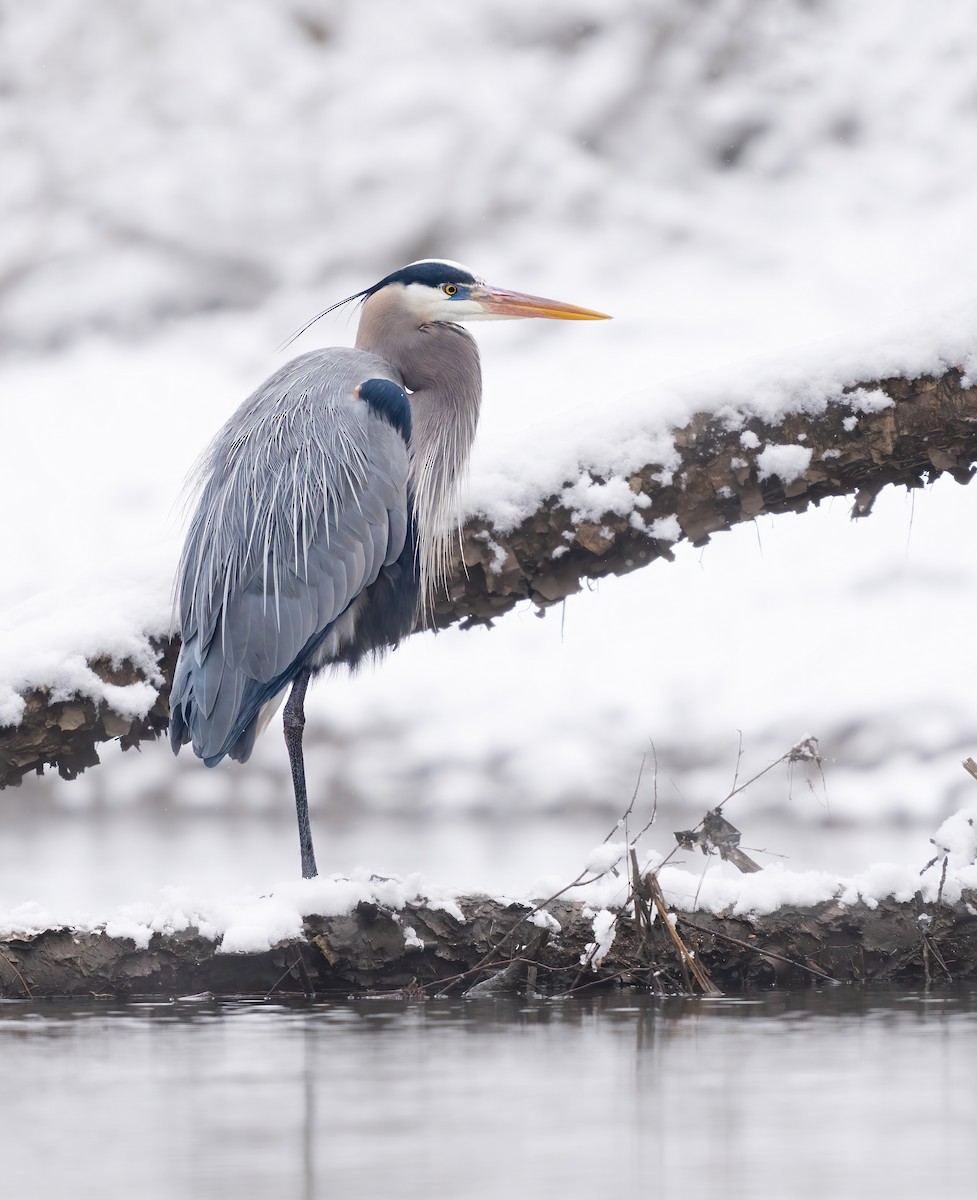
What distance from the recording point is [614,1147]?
157 cm

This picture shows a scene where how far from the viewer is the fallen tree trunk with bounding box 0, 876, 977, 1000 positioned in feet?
9.89

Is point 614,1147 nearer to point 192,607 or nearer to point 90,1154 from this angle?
point 90,1154

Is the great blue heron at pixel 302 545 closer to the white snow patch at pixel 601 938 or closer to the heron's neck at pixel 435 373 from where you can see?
the heron's neck at pixel 435 373

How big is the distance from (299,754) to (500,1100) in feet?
7.74

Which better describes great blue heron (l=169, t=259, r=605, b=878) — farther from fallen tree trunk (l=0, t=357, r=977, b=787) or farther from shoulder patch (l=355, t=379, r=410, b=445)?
fallen tree trunk (l=0, t=357, r=977, b=787)

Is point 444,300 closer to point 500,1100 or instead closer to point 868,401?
point 868,401

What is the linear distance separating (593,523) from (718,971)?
1.28 meters

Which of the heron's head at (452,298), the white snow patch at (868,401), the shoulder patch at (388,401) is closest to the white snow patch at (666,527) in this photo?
the white snow patch at (868,401)

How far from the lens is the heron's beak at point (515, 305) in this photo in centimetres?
464

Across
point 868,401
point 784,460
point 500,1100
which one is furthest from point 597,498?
point 500,1100

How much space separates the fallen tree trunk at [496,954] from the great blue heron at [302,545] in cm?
80

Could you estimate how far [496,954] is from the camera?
303 centimetres

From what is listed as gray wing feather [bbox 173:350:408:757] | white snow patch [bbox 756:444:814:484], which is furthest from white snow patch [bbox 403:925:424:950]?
white snow patch [bbox 756:444:814:484]

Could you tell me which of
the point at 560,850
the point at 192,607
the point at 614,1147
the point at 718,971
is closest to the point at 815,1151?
the point at 614,1147
